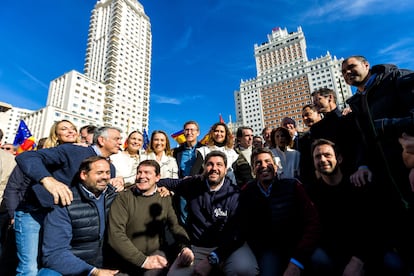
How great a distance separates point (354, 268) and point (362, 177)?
3.39 ft

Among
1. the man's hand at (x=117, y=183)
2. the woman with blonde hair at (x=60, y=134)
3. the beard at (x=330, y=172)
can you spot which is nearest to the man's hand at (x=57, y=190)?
the man's hand at (x=117, y=183)

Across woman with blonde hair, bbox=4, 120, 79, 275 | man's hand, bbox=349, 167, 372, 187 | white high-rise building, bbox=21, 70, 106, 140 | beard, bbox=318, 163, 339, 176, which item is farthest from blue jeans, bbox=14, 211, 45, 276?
white high-rise building, bbox=21, 70, 106, 140

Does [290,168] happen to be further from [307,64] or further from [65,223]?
[307,64]

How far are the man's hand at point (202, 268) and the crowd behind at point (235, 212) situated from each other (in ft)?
0.04

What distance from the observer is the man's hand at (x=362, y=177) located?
2.33 m

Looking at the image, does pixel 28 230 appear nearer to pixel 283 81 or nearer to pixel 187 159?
pixel 187 159

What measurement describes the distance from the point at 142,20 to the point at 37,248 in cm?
10661

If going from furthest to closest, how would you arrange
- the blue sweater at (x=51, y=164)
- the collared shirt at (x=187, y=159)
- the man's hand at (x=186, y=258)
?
the collared shirt at (x=187, y=159)
the man's hand at (x=186, y=258)
the blue sweater at (x=51, y=164)

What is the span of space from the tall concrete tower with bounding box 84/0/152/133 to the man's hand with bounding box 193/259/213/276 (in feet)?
218

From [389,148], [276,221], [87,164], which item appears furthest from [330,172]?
[87,164]

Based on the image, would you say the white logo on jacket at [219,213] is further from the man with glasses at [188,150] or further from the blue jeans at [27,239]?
the blue jeans at [27,239]

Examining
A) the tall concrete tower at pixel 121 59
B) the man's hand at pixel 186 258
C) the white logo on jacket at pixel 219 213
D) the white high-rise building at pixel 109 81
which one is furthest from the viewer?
the tall concrete tower at pixel 121 59

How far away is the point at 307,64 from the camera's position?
304 ft

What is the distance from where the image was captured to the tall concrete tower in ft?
218
